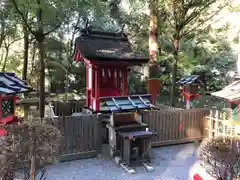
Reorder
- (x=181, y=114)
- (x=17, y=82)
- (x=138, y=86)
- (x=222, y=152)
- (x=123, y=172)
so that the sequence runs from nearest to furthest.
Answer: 1. (x=222, y=152)
2. (x=17, y=82)
3. (x=123, y=172)
4. (x=181, y=114)
5. (x=138, y=86)

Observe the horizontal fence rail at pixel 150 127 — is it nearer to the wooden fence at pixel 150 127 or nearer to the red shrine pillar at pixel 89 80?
the wooden fence at pixel 150 127

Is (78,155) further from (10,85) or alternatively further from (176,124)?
(176,124)

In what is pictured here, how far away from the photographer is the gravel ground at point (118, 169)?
6133 mm

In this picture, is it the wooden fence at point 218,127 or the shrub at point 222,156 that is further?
the wooden fence at point 218,127

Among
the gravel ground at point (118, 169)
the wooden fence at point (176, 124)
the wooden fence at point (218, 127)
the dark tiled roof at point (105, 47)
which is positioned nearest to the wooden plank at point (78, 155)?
the gravel ground at point (118, 169)

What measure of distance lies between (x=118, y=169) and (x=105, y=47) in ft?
17.3

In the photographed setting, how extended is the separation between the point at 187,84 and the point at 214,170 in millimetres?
6509

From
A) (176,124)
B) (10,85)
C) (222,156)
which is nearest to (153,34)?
(176,124)

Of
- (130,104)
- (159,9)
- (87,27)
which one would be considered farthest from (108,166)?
(159,9)

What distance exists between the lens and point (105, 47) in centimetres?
971

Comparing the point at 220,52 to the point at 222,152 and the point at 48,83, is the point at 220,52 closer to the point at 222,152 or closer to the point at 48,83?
the point at 48,83

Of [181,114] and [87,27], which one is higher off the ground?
[87,27]

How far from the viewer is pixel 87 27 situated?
1016 cm

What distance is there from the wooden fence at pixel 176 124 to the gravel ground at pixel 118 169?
888 mm
